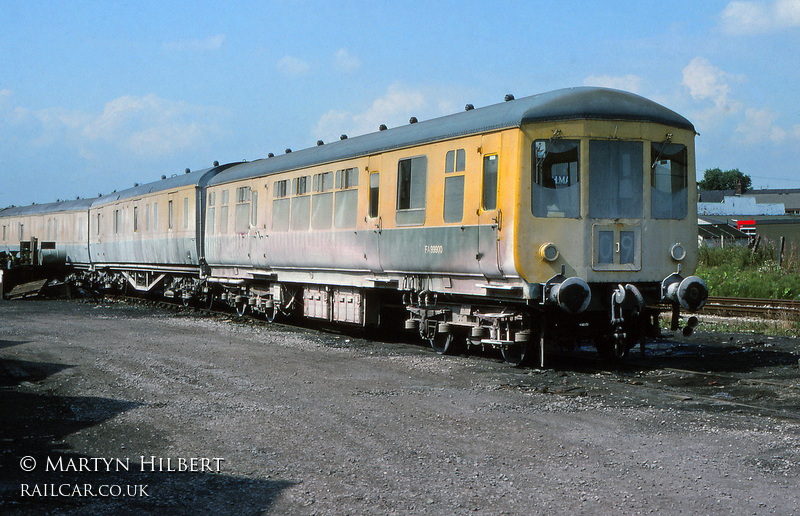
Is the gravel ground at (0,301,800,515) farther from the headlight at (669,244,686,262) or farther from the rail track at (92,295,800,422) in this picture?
the headlight at (669,244,686,262)

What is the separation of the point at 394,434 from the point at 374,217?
691cm

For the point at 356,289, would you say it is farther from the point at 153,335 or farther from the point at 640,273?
the point at 640,273

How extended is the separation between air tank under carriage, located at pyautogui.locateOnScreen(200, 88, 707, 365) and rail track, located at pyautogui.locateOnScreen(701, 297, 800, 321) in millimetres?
6728

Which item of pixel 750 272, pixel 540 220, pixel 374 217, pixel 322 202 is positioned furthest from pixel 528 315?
pixel 750 272

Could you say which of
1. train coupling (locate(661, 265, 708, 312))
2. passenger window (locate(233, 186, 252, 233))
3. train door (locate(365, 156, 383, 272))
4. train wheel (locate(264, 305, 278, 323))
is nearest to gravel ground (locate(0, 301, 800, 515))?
train coupling (locate(661, 265, 708, 312))

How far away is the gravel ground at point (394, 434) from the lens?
17.4 ft

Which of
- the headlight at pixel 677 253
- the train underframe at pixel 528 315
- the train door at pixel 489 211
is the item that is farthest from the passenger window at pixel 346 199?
the headlight at pixel 677 253

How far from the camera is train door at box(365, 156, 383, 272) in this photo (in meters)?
13.4

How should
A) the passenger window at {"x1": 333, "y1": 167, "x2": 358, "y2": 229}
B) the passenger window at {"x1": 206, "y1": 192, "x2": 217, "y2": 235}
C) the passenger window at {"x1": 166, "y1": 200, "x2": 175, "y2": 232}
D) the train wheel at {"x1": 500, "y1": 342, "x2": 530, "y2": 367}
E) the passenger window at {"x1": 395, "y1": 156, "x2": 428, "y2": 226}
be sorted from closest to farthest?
1. the train wheel at {"x1": 500, "y1": 342, "x2": 530, "y2": 367}
2. the passenger window at {"x1": 395, "y1": 156, "x2": 428, "y2": 226}
3. the passenger window at {"x1": 333, "y1": 167, "x2": 358, "y2": 229}
4. the passenger window at {"x1": 206, "y1": 192, "x2": 217, "y2": 235}
5. the passenger window at {"x1": 166, "y1": 200, "x2": 175, "y2": 232}

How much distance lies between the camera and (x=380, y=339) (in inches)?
601

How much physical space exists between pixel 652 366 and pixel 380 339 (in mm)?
5563

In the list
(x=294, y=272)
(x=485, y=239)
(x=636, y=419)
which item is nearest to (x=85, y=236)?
(x=294, y=272)

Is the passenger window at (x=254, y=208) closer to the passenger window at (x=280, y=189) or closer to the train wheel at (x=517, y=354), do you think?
the passenger window at (x=280, y=189)

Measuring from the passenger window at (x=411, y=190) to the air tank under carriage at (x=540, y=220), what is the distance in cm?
3
